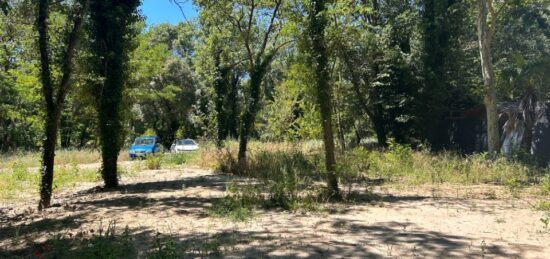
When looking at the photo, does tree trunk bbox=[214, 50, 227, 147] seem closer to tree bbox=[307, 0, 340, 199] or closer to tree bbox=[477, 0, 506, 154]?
tree bbox=[477, 0, 506, 154]

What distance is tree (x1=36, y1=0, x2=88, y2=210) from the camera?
32.2 feet

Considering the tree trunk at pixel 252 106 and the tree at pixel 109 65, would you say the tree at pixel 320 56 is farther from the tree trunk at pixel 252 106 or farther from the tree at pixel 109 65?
the tree trunk at pixel 252 106

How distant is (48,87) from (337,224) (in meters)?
6.92

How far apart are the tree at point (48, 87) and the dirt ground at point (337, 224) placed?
2.33 feet

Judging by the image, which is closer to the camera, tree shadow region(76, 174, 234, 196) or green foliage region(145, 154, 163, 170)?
tree shadow region(76, 174, 234, 196)

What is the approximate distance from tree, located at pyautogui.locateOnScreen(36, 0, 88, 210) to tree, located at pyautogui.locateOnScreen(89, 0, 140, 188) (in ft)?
6.63

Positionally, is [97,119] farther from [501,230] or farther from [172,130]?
[172,130]

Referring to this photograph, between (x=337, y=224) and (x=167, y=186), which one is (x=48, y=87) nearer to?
(x=167, y=186)

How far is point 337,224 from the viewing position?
23.1ft

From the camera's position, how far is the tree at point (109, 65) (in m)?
12.3

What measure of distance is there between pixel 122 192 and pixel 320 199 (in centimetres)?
550

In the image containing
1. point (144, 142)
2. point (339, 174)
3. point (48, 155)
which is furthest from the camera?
point (144, 142)

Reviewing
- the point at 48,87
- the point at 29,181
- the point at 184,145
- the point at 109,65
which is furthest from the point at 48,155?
the point at 184,145

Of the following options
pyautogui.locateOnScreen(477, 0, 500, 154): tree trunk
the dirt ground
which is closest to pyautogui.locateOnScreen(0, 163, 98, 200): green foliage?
the dirt ground
